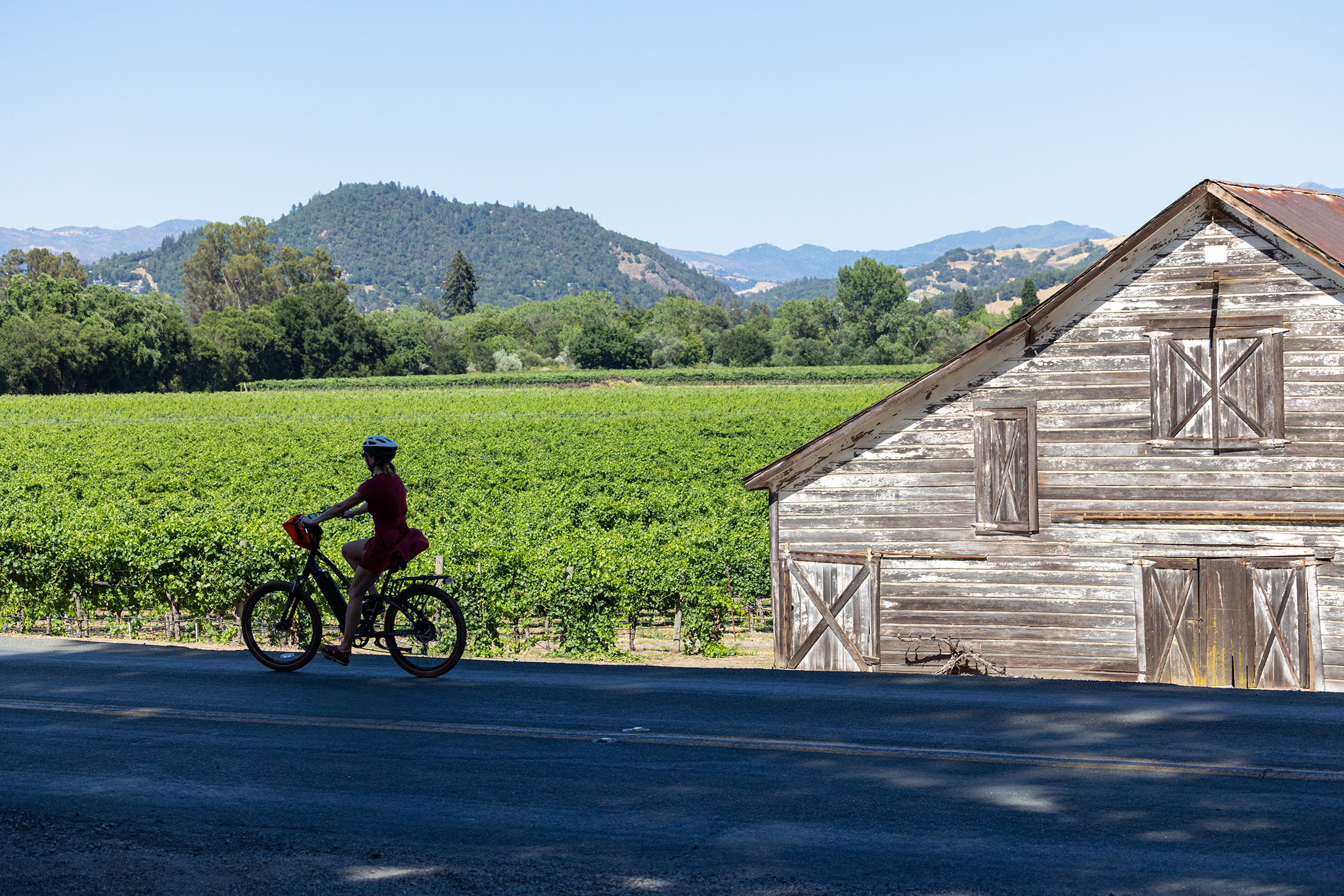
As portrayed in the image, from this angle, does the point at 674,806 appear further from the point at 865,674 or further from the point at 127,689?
the point at 127,689

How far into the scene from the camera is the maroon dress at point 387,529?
9.28 meters

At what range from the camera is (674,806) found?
6379 mm

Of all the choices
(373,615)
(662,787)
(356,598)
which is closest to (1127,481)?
(373,615)

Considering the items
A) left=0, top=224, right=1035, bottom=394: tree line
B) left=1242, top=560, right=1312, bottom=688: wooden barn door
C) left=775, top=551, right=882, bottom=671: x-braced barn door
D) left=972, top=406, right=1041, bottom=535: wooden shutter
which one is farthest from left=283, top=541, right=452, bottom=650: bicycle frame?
left=0, top=224, right=1035, bottom=394: tree line

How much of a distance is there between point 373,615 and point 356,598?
0.76 feet

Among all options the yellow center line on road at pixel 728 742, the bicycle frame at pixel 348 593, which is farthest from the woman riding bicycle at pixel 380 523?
the yellow center line on road at pixel 728 742

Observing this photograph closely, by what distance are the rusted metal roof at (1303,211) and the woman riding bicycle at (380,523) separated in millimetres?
11724

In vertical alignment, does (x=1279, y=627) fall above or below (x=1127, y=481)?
below

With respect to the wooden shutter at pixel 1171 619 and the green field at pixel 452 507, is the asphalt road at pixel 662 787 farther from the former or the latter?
the green field at pixel 452 507

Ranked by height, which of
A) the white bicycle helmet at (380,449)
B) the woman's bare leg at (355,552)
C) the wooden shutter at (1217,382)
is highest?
the wooden shutter at (1217,382)

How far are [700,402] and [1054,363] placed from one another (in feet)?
231

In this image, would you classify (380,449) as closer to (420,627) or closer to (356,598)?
(356,598)

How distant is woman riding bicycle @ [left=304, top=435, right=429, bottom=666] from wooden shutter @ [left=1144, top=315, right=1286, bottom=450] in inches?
425

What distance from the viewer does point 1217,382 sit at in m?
15.5
